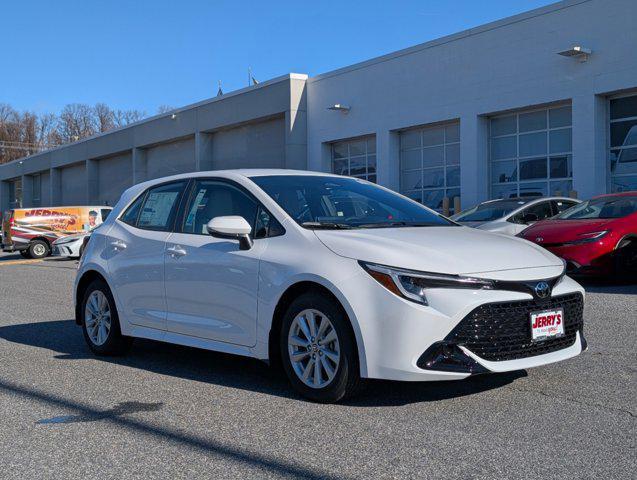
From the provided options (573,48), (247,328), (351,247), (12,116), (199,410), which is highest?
(12,116)

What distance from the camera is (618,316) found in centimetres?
872

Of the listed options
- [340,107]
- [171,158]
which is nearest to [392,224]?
[340,107]

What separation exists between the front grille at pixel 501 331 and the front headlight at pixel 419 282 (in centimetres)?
16

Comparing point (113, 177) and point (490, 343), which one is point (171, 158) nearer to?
point (113, 177)

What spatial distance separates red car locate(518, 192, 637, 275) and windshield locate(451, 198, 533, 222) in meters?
2.86

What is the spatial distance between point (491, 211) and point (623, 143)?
258 inches

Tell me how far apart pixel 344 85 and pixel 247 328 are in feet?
77.6

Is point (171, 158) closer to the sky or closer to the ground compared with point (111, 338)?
closer to the sky

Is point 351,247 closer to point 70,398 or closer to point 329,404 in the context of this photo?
point 329,404

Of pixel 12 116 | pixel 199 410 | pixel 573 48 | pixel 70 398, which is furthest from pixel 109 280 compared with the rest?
pixel 12 116

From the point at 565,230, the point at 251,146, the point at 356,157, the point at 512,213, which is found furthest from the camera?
the point at 251,146

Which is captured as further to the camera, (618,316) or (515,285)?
(618,316)

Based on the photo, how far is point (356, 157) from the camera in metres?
28.7

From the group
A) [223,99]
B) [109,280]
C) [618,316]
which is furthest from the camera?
[223,99]
